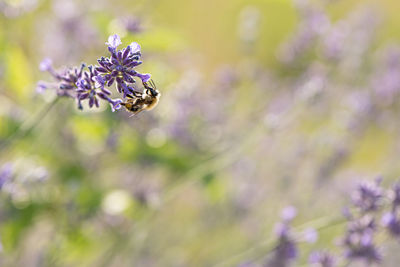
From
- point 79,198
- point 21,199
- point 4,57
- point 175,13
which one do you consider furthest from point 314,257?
point 175,13

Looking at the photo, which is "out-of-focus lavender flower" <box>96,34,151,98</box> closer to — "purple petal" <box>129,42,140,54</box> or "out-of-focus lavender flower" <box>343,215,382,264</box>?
"purple petal" <box>129,42,140,54</box>

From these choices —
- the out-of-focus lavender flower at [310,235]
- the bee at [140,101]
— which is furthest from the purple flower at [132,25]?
the out-of-focus lavender flower at [310,235]

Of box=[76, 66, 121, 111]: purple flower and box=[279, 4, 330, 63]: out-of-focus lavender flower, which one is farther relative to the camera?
box=[279, 4, 330, 63]: out-of-focus lavender flower

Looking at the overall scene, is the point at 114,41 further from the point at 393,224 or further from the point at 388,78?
the point at 388,78

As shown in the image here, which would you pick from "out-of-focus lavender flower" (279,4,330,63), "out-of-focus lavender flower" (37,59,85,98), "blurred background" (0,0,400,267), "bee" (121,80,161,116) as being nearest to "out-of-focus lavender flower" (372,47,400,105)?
"blurred background" (0,0,400,267)

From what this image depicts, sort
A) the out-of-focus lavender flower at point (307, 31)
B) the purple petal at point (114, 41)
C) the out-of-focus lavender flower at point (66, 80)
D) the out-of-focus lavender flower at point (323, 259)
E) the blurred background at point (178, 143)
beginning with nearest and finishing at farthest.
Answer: the purple petal at point (114, 41), the out-of-focus lavender flower at point (66, 80), the out-of-focus lavender flower at point (323, 259), the blurred background at point (178, 143), the out-of-focus lavender flower at point (307, 31)

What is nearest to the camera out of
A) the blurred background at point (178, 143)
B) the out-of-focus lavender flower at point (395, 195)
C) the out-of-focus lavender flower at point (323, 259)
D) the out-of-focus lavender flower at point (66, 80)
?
the out-of-focus lavender flower at point (66, 80)

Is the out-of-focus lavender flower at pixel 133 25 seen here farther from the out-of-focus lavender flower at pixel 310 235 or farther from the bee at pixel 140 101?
the out-of-focus lavender flower at pixel 310 235
